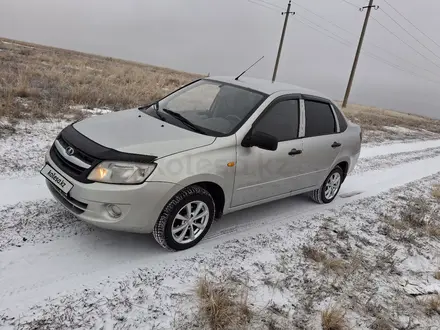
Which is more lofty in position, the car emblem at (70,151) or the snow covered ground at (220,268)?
the car emblem at (70,151)

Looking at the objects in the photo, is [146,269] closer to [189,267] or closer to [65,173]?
[189,267]

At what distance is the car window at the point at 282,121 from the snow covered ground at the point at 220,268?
124 centimetres

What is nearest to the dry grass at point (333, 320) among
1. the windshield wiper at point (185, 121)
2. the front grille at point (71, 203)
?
the windshield wiper at point (185, 121)

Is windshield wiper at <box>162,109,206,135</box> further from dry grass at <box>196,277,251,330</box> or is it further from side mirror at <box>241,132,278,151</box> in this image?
dry grass at <box>196,277,251,330</box>

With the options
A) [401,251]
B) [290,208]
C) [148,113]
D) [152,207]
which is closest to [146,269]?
[152,207]

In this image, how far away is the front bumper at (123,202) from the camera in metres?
3.25

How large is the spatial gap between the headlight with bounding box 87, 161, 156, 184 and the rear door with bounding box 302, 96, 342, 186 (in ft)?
7.85

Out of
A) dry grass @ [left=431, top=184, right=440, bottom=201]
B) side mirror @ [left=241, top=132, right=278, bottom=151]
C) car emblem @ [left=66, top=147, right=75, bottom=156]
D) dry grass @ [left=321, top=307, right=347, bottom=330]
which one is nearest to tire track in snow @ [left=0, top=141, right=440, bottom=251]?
car emblem @ [left=66, top=147, right=75, bottom=156]

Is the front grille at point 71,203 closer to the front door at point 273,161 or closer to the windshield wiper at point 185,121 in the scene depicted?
the windshield wiper at point 185,121

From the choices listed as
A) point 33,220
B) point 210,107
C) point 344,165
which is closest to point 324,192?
point 344,165

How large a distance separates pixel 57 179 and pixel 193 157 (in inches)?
52.3

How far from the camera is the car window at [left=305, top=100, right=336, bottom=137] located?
5.00 meters

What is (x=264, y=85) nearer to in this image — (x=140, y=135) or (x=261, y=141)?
(x=261, y=141)

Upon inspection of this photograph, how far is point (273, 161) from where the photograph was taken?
439 cm
